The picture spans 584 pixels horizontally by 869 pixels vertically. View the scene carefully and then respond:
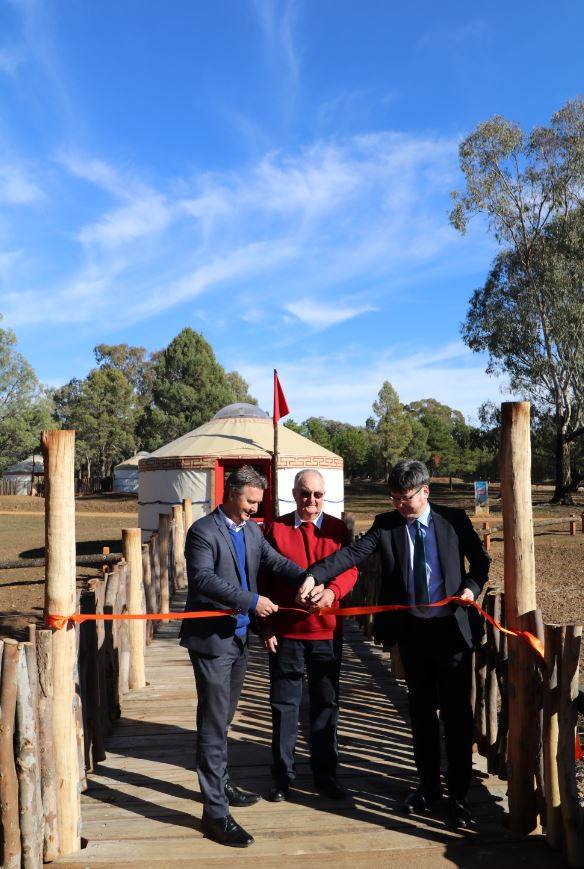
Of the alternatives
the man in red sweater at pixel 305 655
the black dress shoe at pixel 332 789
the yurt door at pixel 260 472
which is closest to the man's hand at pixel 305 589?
the man in red sweater at pixel 305 655

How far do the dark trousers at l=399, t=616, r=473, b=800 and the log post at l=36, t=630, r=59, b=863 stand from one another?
4.70 ft

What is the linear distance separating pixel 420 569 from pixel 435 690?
518mm

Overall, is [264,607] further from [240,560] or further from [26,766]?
[26,766]

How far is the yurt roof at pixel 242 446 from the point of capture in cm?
1377

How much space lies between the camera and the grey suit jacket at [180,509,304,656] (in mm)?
2834

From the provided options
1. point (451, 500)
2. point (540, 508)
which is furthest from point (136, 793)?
point (451, 500)

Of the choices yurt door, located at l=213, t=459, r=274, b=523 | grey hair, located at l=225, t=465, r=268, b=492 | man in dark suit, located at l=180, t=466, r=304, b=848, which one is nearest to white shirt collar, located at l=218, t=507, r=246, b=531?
man in dark suit, located at l=180, t=466, r=304, b=848

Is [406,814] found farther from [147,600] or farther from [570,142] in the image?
[570,142]

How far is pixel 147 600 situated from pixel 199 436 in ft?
29.2

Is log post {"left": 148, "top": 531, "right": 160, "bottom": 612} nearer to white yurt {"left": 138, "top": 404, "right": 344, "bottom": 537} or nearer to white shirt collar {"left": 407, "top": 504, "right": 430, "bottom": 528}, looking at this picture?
white shirt collar {"left": 407, "top": 504, "right": 430, "bottom": 528}

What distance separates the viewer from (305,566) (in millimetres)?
3184

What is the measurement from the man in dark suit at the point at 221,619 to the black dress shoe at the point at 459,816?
810 mm

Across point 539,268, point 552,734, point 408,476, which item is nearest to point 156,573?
point 408,476

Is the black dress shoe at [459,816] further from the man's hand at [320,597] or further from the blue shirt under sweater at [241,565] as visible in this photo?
the blue shirt under sweater at [241,565]
